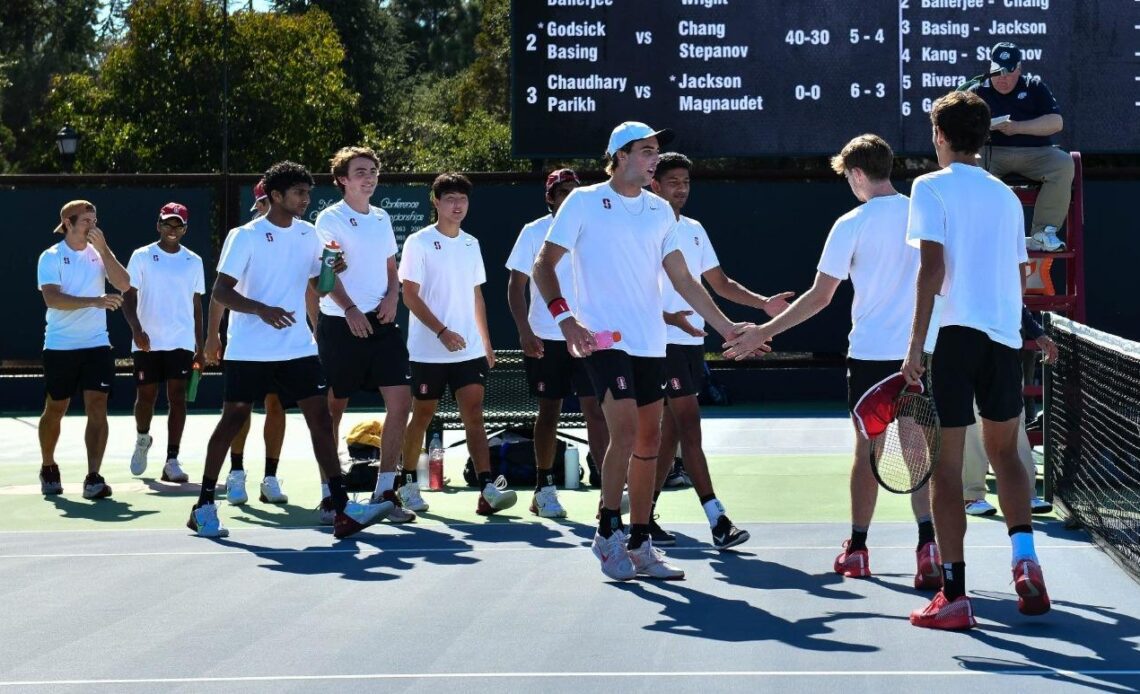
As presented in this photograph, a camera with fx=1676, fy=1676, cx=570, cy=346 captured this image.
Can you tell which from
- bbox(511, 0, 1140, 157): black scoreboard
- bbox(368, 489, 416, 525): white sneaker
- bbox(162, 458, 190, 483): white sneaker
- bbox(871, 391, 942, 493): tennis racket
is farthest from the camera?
bbox(511, 0, 1140, 157): black scoreboard

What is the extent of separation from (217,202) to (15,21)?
32286 millimetres

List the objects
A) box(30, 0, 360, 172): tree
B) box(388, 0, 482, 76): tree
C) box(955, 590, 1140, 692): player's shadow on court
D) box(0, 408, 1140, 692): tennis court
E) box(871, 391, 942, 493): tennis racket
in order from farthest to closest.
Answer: box(388, 0, 482, 76): tree
box(30, 0, 360, 172): tree
box(871, 391, 942, 493): tennis racket
box(0, 408, 1140, 692): tennis court
box(955, 590, 1140, 692): player's shadow on court

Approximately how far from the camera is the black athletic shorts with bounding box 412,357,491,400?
9781mm

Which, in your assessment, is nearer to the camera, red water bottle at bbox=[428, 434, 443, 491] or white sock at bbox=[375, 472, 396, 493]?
white sock at bbox=[375, 472, 396, 493]

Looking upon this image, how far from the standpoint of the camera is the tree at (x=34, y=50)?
151ft

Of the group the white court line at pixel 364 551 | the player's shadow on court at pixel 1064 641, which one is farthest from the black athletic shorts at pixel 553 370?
the player's shadow on court at pixel 1064 641

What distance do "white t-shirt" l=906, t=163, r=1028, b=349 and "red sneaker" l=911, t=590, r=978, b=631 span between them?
0.97 metres

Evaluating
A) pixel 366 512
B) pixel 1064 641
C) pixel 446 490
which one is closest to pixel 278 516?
pixel 366 512

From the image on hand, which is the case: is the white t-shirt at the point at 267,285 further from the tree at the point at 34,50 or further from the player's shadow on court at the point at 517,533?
the tree at the point at 34,50

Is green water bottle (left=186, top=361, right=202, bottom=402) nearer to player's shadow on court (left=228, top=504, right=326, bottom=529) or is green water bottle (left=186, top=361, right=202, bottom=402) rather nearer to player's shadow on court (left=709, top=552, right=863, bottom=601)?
player's shadow on court (left=228, top=504, right=326, bottom=529)

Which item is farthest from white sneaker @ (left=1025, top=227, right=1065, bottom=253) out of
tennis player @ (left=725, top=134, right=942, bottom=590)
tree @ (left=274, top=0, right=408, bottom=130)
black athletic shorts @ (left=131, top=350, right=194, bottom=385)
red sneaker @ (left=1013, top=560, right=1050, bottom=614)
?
tree @ (left=274, top=0, right=408, bottom=130)

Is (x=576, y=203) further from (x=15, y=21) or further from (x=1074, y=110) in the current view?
(x=15, y=21)

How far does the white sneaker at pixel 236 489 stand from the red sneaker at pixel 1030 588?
5608 millimetres

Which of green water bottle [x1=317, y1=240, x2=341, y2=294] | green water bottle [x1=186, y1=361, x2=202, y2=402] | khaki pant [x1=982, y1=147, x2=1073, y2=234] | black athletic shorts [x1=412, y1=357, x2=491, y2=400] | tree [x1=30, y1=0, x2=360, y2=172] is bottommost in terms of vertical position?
green water bottle [x1=186, y1=361, x2=202, y2=402]
